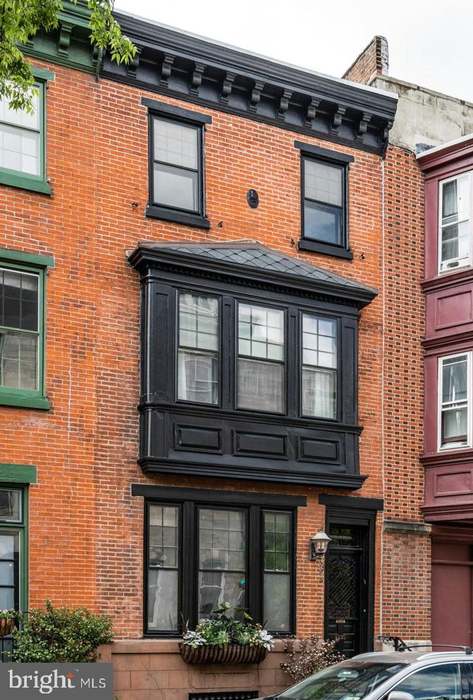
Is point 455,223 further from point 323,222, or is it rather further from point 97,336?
point 97,336

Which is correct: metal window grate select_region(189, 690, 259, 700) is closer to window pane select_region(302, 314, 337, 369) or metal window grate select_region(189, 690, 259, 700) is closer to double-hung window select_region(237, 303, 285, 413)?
double-hung window select_region(237, 303, 285, 413)

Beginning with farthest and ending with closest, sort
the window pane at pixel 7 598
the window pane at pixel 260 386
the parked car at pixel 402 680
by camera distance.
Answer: the window pane at pixel 260 386, the window pane at pixel 7 598, the parked car at pixel 402 680

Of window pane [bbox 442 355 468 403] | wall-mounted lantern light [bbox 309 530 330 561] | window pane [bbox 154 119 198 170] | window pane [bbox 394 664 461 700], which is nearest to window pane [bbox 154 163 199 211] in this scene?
window pane [bbox 154 119 198 170]

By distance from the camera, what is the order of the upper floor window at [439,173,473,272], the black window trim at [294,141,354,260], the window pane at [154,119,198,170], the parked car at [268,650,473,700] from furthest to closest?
the upper floor window at [439,173,473,272] < the black window trim at [294,141,354,260] < the window pane at [154,119,198,170] < the parked car at [268,650,473,700]

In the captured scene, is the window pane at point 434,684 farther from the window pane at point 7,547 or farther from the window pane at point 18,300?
the window pane at point 18,300

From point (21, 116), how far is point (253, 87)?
164 inches

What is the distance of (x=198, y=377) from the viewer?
17656 mm

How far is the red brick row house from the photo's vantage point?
1647cm

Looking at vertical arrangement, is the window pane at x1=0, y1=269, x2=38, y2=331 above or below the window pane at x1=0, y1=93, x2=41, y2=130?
below

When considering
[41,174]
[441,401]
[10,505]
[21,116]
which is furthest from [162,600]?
[21,116]

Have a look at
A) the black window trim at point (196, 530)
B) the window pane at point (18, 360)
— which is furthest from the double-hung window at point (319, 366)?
the window pane at point (18, 360)

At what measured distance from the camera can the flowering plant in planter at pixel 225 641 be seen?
54.5 feet

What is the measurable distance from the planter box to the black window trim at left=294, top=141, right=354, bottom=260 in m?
6.73

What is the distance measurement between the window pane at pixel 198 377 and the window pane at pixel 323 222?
324 cm
